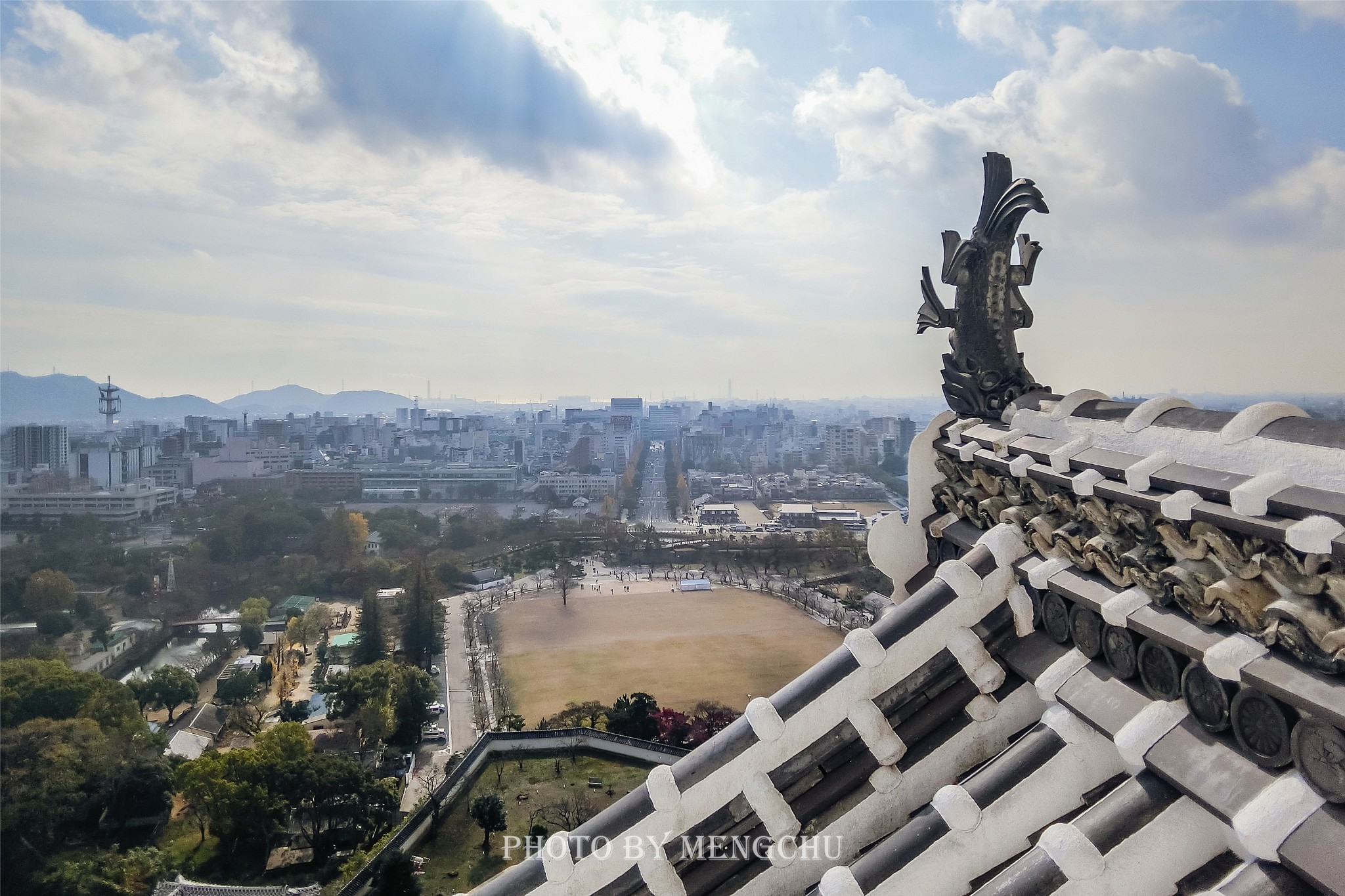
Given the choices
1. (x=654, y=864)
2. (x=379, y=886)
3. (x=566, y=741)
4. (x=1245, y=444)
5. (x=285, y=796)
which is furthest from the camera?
(x=566, y=741)

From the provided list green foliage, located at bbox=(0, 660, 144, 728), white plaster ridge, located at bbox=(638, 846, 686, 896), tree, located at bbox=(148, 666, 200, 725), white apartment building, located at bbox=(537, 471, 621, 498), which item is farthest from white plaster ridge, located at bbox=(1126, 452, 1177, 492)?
white apartment building, located at bbox=(537, 471, 621, 498)

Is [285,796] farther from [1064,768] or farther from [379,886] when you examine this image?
[1064,768]

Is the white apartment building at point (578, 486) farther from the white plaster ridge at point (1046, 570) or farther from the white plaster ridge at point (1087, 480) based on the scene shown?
the white plaster ridge at point (1087, 480)

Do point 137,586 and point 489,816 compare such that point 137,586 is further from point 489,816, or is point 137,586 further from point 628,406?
point 628,406

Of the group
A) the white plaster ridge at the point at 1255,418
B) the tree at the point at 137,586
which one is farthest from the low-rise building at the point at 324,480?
the white plaster ridge at the point at 1255,418

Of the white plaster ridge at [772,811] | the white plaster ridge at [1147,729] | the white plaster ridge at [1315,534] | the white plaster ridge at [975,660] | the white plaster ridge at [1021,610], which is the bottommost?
the white plaster ridge at [772,811]

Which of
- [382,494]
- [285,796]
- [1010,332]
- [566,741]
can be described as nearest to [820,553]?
[566,741]

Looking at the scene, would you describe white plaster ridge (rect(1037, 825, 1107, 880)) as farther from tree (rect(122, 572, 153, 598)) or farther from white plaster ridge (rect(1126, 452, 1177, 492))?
tree (rect(122, 572, 153, 598))
